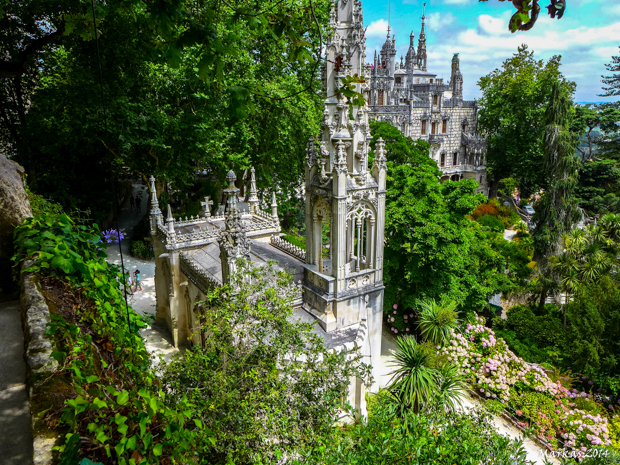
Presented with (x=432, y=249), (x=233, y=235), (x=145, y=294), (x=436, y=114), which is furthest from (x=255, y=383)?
(x=436, y=114)

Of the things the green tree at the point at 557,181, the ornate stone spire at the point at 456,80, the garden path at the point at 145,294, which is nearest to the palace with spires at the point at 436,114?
the ornate stone spire at the point at 456,80

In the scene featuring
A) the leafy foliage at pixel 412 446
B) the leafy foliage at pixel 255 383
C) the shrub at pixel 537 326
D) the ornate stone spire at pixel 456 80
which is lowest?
the shrub at pixel 537 326

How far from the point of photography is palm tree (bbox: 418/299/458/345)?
14.5 metres

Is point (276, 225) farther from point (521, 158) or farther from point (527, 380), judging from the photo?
point (521, 158)

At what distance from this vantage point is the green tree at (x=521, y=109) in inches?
1660

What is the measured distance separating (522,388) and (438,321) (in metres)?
3.93

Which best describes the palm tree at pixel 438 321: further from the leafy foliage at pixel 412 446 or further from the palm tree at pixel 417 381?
the leafy foliage at pixel 412 446

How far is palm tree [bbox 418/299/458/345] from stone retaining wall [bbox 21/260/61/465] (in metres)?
12.8

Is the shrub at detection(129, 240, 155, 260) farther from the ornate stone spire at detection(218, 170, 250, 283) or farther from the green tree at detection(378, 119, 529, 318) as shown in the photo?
the ornate stone spire at detection(218, 170, 250, 283)

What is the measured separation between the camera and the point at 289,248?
14.4m

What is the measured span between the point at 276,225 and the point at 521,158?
38001 mm

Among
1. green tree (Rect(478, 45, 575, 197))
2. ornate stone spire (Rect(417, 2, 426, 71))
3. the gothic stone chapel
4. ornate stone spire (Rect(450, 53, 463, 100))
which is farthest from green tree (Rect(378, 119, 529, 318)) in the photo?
ornate stone spire (Rect(417, 2, 426, 71))

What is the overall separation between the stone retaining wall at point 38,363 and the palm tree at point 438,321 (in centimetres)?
1279

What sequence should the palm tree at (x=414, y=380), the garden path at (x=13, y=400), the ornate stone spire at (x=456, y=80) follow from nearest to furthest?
the garden path at (x=13, y=400) → the palm tree at (x=414, y=380) → the ornate stone spire at (x=456, y=80)
